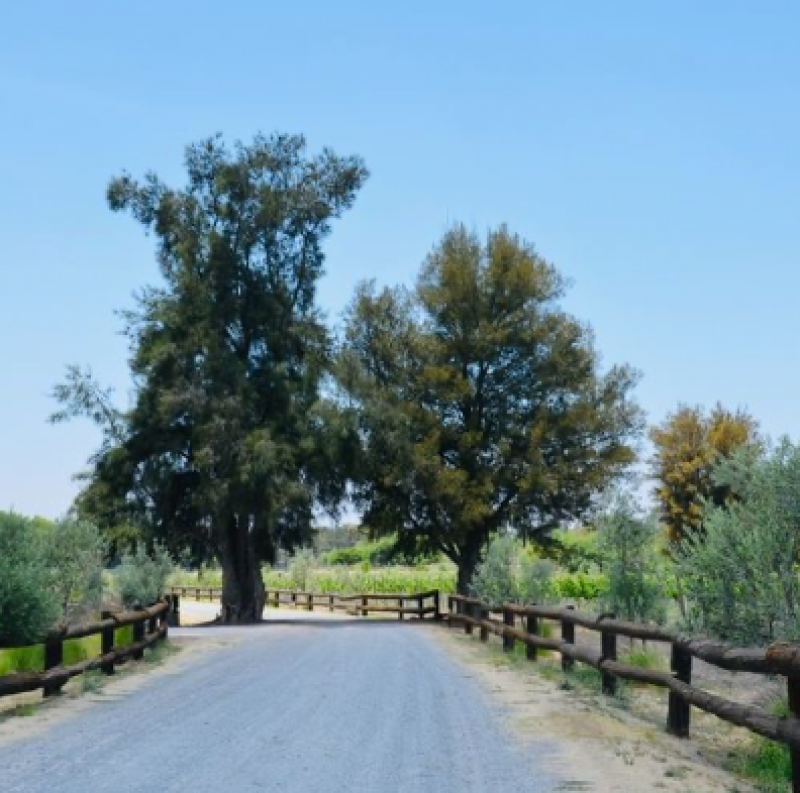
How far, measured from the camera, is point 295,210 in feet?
137

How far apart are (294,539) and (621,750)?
3175cm

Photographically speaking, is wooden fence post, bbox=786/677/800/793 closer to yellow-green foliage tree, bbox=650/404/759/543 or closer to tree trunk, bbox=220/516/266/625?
tree trunk, bbox=220/516/266/625

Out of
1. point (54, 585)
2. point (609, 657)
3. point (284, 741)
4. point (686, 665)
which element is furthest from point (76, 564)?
point (686, 665)

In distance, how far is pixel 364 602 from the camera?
157ft

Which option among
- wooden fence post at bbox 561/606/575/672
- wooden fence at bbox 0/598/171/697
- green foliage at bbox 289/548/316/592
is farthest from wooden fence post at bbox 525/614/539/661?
green foliage at bbox 289/548/316/592

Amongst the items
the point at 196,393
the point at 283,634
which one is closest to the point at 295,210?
the point at 196,393

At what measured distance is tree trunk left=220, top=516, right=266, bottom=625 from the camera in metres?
40.1

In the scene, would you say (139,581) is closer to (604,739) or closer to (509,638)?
(509,638)

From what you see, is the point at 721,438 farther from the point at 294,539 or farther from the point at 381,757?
the point at 381,757

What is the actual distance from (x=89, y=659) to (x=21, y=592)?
2953mm

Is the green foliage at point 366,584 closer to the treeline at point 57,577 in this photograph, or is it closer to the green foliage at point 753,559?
the treeline at point 57,577

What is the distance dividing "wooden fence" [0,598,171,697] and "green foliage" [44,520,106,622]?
1.75 m

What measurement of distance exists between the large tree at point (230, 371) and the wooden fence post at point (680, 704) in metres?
27.3

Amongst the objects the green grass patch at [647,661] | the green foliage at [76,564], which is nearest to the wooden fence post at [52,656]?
the green foliage at [76,564]
